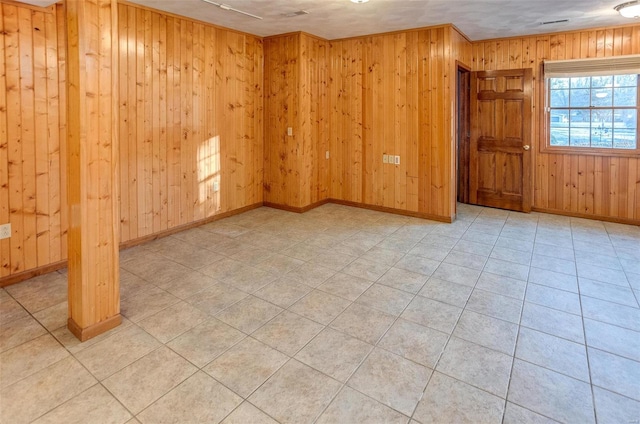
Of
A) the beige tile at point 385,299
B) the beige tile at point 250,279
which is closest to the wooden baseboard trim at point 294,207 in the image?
the beige tile at point 250,279

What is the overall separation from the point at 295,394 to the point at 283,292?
122cm

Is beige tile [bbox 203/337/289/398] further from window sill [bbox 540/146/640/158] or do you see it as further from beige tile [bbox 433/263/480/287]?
window sill [bbox 540/146/640/158]

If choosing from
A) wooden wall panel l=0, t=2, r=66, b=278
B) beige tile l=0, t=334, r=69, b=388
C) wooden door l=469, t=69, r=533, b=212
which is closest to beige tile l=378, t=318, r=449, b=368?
beige tile l=0, t=334, r=69, b=388

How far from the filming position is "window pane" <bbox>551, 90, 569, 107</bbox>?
544 cm

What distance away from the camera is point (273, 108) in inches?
228

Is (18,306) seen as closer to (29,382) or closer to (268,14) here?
(29,382)

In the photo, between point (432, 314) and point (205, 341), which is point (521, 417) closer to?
point (432, 314)

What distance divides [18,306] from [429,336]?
3052mm

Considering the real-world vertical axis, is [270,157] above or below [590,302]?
above

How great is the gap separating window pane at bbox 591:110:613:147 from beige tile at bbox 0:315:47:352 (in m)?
6.57

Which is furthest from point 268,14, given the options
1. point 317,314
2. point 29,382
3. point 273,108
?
point 29,382

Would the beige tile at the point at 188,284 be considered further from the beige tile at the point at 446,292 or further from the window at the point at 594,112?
the window at the point at 594,112

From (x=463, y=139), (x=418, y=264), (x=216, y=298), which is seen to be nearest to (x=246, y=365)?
(x=216, y=298)

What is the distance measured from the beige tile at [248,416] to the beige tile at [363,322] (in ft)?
2.84
